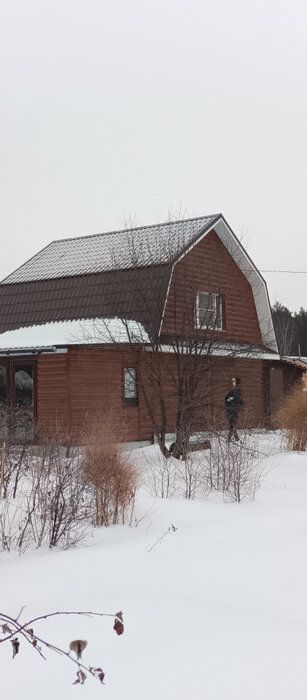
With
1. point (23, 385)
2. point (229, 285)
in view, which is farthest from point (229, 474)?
point (229, 285)

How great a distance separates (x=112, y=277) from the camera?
18906 mm

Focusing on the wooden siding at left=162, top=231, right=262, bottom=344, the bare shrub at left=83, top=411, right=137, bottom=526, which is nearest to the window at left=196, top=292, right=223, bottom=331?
the wooden siding at left=162, top=231, right=262, bottom=344

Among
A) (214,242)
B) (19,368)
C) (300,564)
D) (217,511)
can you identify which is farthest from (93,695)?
(214,242)

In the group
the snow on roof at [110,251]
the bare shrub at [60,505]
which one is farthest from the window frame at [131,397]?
the bare shrub at [60,505]

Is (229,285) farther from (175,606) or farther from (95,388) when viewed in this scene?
(175,606)

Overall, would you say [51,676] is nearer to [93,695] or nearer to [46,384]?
[93,695]

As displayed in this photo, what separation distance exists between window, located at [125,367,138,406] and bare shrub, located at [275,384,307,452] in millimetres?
4544

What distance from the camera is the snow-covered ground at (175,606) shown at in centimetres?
419

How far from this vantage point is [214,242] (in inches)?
852

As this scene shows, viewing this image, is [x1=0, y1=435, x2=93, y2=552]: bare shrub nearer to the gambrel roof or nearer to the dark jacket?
the gambrel roof

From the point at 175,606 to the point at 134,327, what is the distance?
1155 centimetres

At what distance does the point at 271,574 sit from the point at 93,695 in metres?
2.84

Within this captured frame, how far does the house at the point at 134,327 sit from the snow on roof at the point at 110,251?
0.06m

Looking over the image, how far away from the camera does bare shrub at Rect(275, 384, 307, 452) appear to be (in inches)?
603
